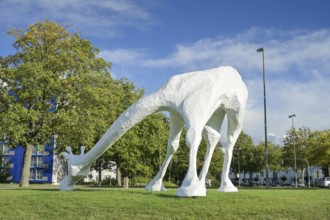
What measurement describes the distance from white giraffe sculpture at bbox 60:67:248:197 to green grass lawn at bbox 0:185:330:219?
947mm

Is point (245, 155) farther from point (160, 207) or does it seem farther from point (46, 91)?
point (160, 207)

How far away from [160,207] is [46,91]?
18881mm

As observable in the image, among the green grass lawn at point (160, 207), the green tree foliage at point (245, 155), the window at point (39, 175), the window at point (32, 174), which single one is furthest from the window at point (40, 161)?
the green grass lawn at point (160, 207)

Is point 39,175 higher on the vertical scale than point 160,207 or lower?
higher

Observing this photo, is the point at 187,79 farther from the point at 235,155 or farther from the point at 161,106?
the point at 235,155

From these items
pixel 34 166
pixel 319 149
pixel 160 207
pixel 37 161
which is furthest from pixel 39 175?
pixel 160 207

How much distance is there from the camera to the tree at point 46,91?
26.2 m

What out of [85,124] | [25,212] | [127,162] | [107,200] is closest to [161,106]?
[107,200]

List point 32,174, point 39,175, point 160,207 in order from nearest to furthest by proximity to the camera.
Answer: point 160,207, point 39,175, point 32,174

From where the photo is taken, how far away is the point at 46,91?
89.2 feet

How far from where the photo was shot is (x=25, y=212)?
10750 mm

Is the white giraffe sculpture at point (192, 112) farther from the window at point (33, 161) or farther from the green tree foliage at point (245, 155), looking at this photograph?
the window at point (33, 161)

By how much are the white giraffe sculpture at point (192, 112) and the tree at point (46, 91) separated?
13954mm

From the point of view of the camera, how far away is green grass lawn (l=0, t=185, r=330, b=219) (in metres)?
9.86
